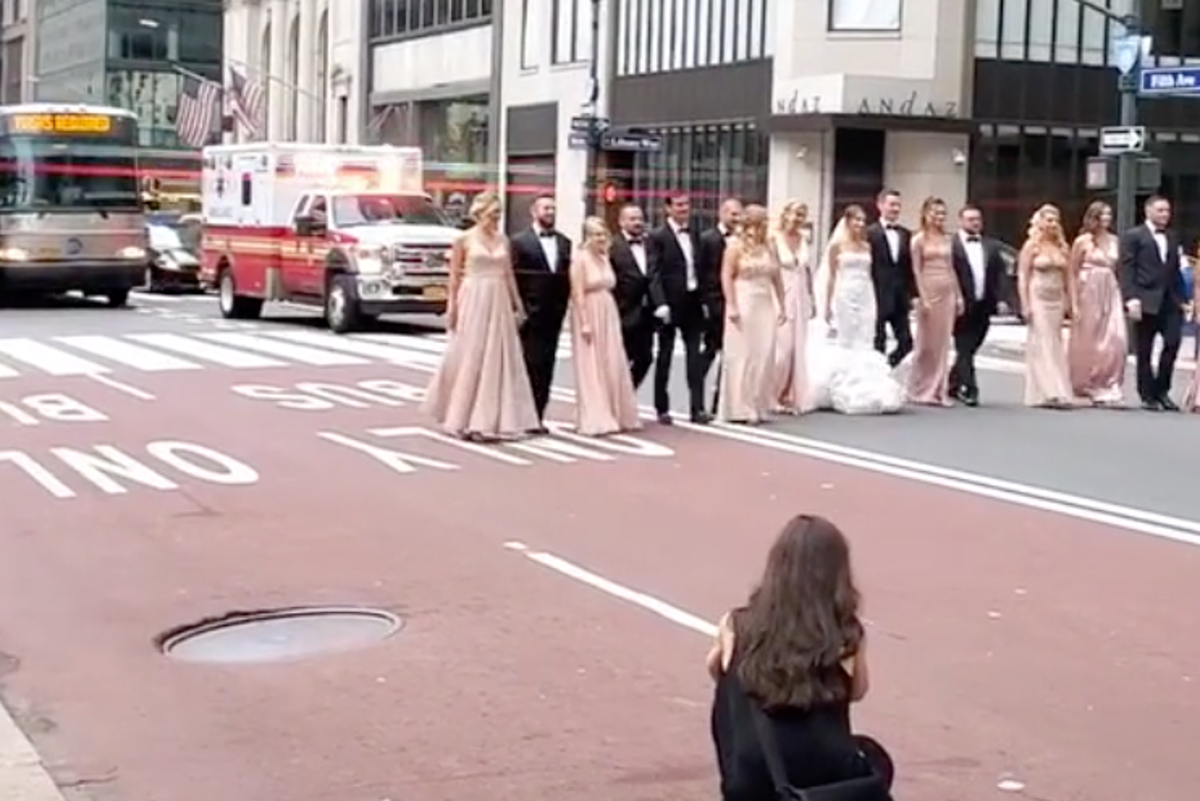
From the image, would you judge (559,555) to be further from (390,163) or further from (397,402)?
(390,163)

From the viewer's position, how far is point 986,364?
25516mm

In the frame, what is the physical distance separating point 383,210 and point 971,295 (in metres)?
12.5

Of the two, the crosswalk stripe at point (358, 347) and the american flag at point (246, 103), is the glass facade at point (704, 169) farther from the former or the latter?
the american flag at point (246, 103)

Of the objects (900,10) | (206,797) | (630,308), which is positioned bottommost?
(206,797)

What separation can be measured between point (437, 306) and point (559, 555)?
58.7 feet

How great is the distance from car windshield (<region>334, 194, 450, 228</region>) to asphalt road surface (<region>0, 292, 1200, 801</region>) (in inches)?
448

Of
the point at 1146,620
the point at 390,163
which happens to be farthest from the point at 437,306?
the point at 1146,620

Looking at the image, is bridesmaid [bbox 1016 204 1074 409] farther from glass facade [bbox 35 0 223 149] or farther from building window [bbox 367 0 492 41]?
glass facade [bbox 35 0 223 149]

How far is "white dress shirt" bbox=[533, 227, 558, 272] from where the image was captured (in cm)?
1616

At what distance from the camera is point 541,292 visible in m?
16.1

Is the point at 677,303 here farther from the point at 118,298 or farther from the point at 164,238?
the point at 164,238

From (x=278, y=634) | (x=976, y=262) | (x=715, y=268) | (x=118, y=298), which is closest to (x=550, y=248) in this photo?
(x=715, y=268)

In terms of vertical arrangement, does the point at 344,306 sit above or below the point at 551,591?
above

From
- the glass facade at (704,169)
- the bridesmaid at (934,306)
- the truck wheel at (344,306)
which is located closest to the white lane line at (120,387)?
the bridesmaid at (934,306)
